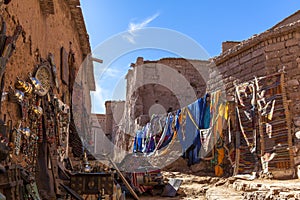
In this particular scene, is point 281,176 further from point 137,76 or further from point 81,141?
point 137,76

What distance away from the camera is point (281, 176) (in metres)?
7.51

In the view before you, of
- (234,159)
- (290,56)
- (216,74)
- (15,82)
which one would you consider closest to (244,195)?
(234,159)

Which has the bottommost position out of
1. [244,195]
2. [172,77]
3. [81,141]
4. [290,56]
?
[244,195]

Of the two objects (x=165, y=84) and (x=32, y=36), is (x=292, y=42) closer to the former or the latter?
(x=32, y=36)

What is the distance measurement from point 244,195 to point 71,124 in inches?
202

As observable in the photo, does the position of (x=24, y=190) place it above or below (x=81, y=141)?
below

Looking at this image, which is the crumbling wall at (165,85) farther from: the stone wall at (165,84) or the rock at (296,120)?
the rock at (296,120)

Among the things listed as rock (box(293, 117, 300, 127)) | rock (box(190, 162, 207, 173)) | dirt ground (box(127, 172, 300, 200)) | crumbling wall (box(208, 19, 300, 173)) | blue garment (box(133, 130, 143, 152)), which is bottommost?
dirt ground (box(127, 172, 300, 200))

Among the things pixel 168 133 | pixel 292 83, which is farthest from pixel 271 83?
pixel 168 133

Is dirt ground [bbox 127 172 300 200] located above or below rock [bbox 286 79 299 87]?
below

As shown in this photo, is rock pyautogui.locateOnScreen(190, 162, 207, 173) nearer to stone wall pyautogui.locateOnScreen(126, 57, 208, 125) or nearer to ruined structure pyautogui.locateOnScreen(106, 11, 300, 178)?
ruined structure pyautogui.locateOnScreen(106, 11, 300, 178)

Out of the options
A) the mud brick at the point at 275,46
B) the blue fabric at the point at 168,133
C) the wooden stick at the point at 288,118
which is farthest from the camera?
the blue fabric at the point at 168,133

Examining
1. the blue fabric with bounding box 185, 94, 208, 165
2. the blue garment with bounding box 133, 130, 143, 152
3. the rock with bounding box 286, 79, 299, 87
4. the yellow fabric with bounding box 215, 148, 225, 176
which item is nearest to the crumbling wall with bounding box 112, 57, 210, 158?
the blue garment with bounding box 133, 130, 143, 152

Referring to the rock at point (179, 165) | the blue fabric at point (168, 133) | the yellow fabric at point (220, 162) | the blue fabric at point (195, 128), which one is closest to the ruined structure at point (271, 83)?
the yellow fabric at point (220, 162)
